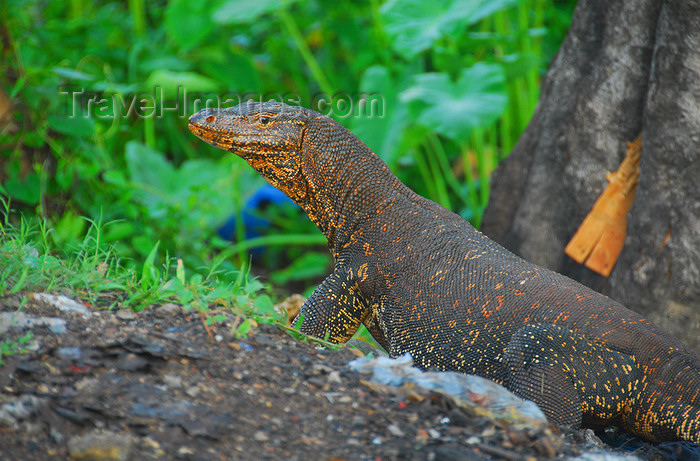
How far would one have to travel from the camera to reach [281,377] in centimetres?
274

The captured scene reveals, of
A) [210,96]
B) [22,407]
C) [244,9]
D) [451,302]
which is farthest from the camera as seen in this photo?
[210,96]

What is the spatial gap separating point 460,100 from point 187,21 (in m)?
3.40

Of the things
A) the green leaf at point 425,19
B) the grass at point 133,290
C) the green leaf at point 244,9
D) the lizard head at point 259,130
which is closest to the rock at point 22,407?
the grass at point 133,290

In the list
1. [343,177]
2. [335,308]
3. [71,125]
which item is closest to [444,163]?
[343,177]

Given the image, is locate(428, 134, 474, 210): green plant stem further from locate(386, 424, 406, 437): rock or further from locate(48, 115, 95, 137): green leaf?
locate(386, 424, 406, 437): rock

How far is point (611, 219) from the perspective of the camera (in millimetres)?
4574

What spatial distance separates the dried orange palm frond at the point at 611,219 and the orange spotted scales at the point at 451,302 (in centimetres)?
106

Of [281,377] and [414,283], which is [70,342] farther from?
[414,283]

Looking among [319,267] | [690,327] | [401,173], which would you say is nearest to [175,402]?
[690,327]

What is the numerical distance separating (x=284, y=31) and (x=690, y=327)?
6.33 metres

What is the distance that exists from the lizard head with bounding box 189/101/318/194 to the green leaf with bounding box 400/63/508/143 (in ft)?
5.73

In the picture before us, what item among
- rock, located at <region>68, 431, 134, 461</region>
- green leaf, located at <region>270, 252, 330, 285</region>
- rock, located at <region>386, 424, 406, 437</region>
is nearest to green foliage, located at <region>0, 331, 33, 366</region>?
rock, located at <region>68, 431, 134, 461</region>

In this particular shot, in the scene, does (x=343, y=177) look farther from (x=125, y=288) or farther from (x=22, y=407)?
(x=22, y=407)

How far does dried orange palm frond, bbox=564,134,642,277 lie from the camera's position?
4.55 meters
